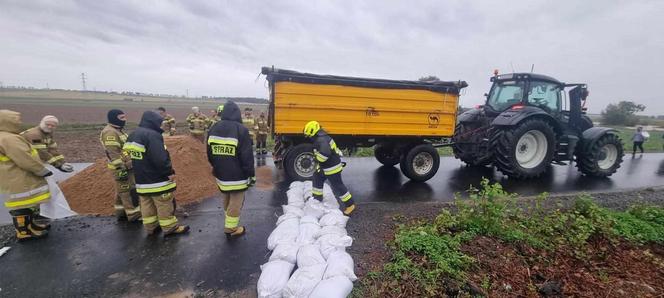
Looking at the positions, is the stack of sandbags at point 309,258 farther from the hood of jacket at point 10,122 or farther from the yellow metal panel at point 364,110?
the hood of jacket at point 10,122

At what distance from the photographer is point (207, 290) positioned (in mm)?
2488

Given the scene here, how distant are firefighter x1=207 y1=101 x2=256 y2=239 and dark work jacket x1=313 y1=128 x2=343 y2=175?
1.10 meters

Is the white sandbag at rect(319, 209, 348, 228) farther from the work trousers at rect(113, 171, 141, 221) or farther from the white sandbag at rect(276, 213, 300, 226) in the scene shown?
the work trousers at rect(113, 171, 141, 221)

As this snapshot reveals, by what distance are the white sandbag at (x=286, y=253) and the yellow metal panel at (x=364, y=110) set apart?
284 cm

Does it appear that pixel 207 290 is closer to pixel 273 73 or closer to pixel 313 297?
pixel 313 297

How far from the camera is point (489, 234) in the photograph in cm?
336

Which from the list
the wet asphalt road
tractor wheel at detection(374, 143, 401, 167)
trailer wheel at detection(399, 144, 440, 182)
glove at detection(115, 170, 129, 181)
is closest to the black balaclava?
glove at detection(115, 170, 129, 181)

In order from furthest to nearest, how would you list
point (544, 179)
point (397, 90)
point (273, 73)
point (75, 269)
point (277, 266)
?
point (544, 179) < point (397, 90) < point (273, 73) < point (75, 269) < point (277, 266)

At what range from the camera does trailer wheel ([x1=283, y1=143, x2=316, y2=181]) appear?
5505 mm

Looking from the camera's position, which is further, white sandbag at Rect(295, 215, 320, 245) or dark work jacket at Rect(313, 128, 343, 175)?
dark work jacket at Rect(313, 128, 343, 175)

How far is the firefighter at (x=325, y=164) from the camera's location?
4.19m

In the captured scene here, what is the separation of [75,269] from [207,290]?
1451mm

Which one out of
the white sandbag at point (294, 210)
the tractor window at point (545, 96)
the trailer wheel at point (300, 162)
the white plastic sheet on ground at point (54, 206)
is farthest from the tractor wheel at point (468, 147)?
the white plastic sheet on ground at point (54, 206)

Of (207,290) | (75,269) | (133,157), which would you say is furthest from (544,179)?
(75,269)
